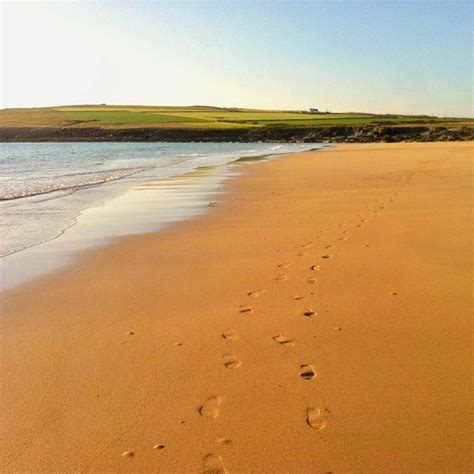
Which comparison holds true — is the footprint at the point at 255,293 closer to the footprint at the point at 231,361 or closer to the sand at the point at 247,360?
the sand at the point at 247,360

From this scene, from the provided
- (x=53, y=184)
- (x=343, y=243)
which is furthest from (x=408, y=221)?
(x=53, y=184)

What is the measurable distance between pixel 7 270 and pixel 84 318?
8.54 ft

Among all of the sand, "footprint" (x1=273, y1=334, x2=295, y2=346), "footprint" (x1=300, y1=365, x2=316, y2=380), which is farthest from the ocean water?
"footprint" (x1=300, y1=365, x2=316, y2=380)

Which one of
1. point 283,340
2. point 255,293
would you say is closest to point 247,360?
point 283,340

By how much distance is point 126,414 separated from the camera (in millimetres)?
3416

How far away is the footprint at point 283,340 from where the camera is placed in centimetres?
446

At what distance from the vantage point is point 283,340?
453 centimetres

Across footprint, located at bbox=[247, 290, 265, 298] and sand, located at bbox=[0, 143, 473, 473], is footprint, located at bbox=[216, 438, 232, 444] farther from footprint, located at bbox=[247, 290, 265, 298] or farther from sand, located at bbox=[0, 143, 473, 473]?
footprint, located at bbox=[247, 290, 265, 298]

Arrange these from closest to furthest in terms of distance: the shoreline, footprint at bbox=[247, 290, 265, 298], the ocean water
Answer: footprint at bbox=[247, 290, 265, 298] → the ocean water → the shoreline

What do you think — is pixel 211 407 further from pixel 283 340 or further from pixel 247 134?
pixel 247 134

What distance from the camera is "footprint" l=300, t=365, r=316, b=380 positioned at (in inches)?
151

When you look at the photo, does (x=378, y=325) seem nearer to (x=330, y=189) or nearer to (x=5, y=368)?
(x=5, y=368)

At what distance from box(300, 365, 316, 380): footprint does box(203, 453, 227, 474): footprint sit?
1092 mm

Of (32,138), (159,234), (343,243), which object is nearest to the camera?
(343,243)
